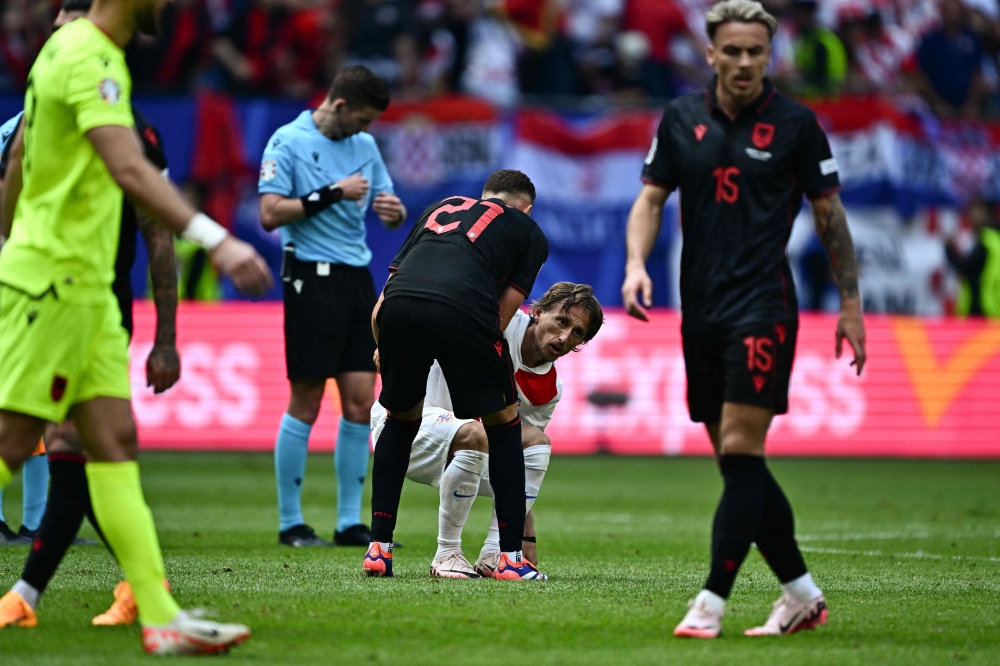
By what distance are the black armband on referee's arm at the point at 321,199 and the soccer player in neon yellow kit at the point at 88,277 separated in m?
3.74

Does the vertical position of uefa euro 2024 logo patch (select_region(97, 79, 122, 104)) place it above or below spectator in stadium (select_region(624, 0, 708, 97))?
below

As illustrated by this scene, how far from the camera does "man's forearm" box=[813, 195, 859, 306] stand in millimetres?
5094

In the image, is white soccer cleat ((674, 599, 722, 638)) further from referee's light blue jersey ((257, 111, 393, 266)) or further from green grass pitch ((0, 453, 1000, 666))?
referee's light blue jersey ((257, 111, 393, 266))

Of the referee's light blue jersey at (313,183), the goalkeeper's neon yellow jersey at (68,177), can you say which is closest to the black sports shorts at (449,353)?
the goalkeeper's neon yellow jersey at (68,177)

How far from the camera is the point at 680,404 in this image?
15250 millimetres

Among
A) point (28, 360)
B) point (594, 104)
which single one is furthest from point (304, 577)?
point (594, 104)

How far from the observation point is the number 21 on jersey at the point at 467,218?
20.8ft

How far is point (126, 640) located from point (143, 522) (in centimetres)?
50

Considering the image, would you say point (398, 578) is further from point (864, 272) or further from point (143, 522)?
point (864, 272)

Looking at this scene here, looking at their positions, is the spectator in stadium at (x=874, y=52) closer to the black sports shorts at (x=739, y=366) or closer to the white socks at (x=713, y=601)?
the black sports shorts at (x=739, y=366)

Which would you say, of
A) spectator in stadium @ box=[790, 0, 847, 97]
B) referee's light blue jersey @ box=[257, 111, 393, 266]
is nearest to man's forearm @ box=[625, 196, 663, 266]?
referee's light blue jersey @ box=[257, 111, 393, 266]

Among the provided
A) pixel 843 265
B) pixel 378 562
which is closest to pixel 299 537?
pixel 378 562

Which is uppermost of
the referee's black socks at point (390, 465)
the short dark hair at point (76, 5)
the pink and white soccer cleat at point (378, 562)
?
the short dark hair at point (76, 5)

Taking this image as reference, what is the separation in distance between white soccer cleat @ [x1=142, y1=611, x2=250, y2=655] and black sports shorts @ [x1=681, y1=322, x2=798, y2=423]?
1.82 m
